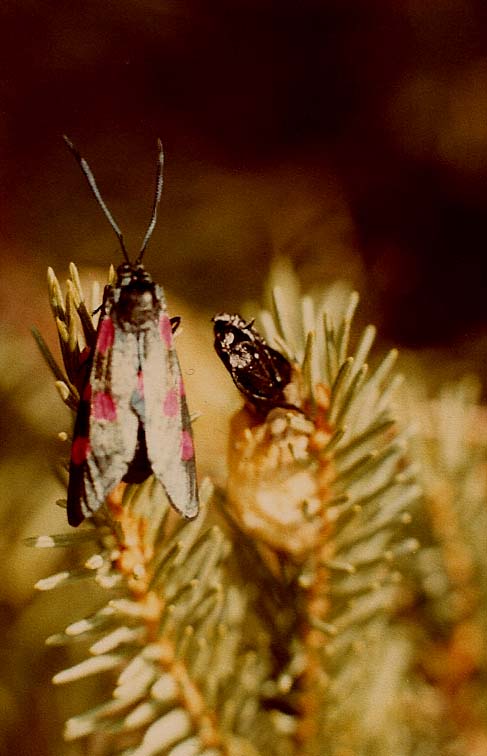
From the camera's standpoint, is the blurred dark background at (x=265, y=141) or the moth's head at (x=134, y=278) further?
the blurred dark background at (x=265, y=141)

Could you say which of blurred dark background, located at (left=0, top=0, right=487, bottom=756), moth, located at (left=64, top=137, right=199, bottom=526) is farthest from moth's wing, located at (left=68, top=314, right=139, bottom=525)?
blurred dark background, located at (left=0, top=0, right=487, bottom=756)

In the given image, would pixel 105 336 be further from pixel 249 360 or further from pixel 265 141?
pixel 265 141

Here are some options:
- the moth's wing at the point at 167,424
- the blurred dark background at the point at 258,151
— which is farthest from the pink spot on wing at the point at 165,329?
the blurred dark background at the point at 258,151

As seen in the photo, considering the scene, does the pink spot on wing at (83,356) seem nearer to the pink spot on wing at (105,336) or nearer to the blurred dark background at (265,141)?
the pink spot on wing at (105,336)

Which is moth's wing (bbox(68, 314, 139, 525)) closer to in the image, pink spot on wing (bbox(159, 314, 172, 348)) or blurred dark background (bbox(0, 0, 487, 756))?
pink spot on wing (bbox(159, 314, 172, 348))

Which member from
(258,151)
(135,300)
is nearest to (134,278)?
(135,300)

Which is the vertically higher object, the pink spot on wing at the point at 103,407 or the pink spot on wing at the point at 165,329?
the pink spot on wing at the point at 165,329
